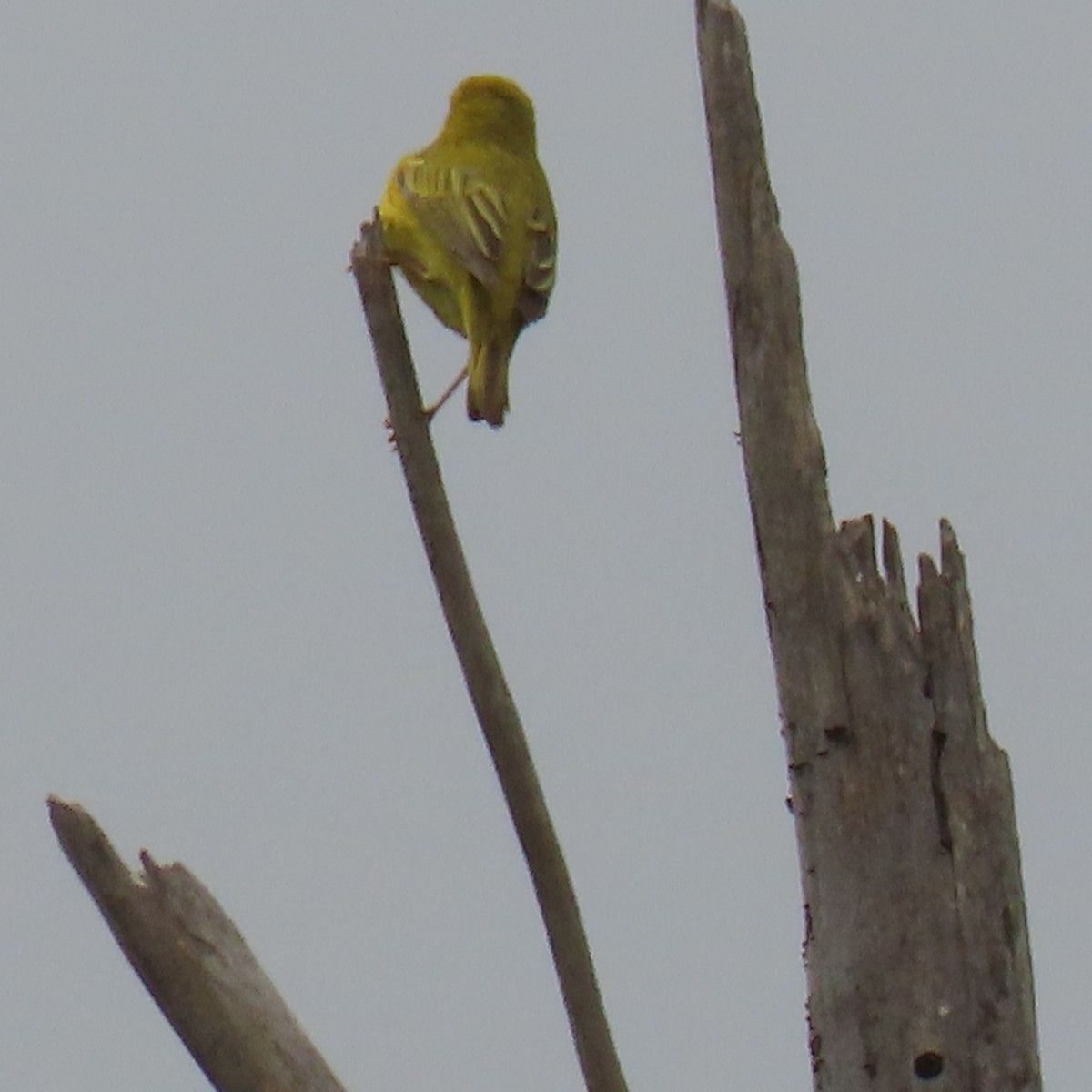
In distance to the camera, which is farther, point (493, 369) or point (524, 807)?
point (493, 369)

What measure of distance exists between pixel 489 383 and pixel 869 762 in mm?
1477

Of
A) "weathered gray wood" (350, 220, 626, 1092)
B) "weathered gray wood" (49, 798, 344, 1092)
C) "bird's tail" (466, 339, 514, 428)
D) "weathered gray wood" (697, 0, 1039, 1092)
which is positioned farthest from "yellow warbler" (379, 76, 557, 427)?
"weathered gray wood" (49, 798, 344, 1092)

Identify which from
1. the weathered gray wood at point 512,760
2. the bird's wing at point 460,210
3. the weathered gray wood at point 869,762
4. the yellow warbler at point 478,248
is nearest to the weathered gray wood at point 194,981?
the weathered gray wood at point 512,760

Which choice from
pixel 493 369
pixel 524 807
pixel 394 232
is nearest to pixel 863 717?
pixel 524 807

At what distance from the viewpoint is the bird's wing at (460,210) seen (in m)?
5.41

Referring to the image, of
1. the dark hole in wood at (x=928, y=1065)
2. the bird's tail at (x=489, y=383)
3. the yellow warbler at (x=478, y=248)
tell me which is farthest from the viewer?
the yellow warbler at (x=478, y=248)

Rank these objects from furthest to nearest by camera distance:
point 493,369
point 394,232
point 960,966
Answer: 1. point 394,232
2. point 493,369
3. point 960,966

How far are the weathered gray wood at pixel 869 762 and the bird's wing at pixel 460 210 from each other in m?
1.25

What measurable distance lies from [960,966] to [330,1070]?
1.17 m

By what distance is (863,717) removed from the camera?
163 inches

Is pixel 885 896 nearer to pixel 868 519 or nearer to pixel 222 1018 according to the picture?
pixel 868 519

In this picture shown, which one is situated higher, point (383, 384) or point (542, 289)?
point (542, 289)

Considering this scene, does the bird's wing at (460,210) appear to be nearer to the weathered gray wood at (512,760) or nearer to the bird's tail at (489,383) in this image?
the bird's tail at (489,383)

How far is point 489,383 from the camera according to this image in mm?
5172
